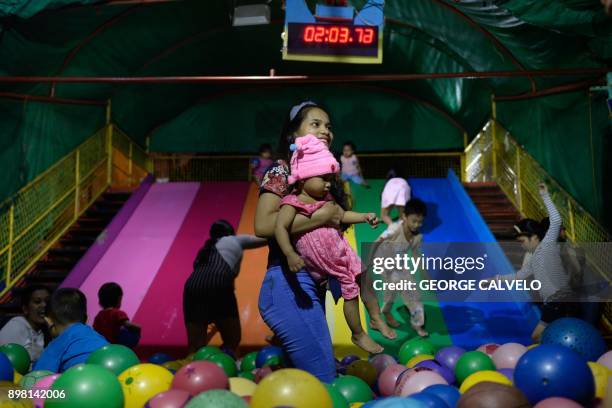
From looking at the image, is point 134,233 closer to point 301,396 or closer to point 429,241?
point 429,241

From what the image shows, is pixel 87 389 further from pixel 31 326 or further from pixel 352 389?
pixel 31 326

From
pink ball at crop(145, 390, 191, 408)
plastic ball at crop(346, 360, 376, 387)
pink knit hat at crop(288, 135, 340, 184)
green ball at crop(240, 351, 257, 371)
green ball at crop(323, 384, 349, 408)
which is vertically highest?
pink knit hat at crop(288, 135, 340, 184)

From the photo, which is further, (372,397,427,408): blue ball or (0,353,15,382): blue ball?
(0,353,15,382): blue ball

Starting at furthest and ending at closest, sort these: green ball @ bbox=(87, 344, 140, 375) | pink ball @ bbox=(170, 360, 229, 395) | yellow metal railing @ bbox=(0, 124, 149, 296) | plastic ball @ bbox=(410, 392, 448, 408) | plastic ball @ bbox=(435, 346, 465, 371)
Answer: yellow metal railing @ bbox=(0, 124, 149, 296)
plastic ball @ bbox=(435, 346, 465, 371)
green ball @ bbox=(87, 344, 140, 375)
pink ball @ bbox=(170, 360, 229, 395)
plastic ball @ bbox=(410, 392, 448, 408)

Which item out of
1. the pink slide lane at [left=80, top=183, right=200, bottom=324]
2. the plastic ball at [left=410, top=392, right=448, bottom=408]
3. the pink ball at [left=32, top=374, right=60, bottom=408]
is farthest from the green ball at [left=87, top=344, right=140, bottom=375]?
the pink slide lane at [left=80, top=183, right=200, bottom=324]

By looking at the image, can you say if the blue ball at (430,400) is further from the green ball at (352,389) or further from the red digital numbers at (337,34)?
the red digital numbers at (337,34)

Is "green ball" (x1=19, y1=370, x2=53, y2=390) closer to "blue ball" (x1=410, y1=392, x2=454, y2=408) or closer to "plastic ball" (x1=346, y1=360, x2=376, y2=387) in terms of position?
"plastic ball" (x1=346, y1=360, x2=376, y2=387)

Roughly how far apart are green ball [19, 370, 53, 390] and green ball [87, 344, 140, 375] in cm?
23

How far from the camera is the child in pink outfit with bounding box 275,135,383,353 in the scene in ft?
9.02

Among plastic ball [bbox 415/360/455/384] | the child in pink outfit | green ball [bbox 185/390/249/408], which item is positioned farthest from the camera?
plastic ball [bbox 415/360/455/384]

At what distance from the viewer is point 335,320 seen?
5992 mm

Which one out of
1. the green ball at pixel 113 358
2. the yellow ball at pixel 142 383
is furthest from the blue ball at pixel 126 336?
the yellow ball at pixel 142 383

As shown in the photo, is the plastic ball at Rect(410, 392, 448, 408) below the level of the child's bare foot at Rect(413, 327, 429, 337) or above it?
above

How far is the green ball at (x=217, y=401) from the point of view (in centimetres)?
217
